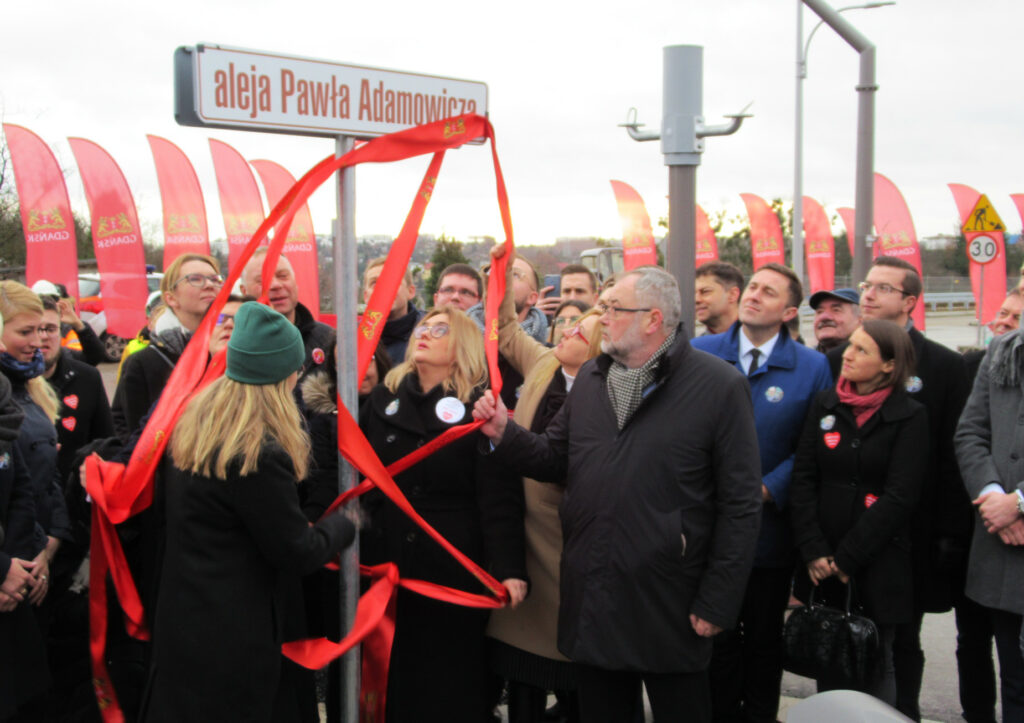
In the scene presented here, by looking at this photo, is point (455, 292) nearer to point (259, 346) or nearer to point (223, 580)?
point (259, 346)

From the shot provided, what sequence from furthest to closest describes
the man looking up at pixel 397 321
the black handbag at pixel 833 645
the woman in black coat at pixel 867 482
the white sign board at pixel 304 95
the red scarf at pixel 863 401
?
the man looking up at pixel 397 321 → the red scarf at pixel 863 401 → the woman in black coat at pixel 867 482 → the black handbag at pixel 833 645 → the white sign board at pixel 304 95

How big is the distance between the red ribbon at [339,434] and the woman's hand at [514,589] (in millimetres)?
76

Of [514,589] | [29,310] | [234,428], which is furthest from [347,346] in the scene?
[29,310]

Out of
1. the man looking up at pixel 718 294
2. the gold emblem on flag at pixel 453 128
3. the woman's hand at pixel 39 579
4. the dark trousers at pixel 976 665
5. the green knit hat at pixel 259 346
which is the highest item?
the gold emblem on flag at pixel 453 128

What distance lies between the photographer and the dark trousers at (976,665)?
3836 millimetres

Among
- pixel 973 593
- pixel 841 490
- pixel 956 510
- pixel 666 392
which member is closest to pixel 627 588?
pixel 666 392

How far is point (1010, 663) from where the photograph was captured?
11.1 feet

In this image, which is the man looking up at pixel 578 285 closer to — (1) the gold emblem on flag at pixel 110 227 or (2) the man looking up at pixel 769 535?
(2) the man looking up at pixel 769 535

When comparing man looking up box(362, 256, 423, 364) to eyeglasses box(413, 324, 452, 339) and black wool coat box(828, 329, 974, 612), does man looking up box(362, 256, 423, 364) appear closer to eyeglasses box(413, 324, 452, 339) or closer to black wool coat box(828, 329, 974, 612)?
eyeglasses box(413, 324, 452, 339)

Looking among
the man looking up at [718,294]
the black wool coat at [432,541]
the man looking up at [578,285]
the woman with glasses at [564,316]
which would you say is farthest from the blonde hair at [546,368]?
the man looking up at [578,285]

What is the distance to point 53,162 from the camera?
1514 centimetres

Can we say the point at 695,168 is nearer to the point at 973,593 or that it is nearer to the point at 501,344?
the point at 501,344

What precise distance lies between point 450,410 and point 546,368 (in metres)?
0.62

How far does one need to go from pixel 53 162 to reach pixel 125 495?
14.5m
